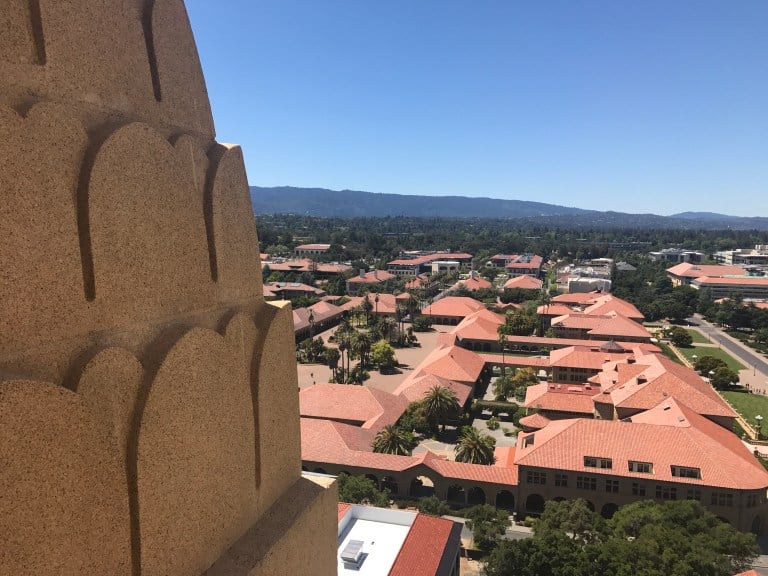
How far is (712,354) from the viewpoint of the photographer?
63250 millimetres

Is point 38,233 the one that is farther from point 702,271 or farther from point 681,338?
point 702,271

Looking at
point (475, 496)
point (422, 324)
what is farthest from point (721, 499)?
point (422, 324)

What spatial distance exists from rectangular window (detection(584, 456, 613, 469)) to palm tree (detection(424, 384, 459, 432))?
11.7 meters

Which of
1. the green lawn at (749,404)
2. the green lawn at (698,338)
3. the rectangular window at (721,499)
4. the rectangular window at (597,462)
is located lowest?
the green lawn at (698,338)

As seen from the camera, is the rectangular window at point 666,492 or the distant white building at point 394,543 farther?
the rectangular window at point 666,492

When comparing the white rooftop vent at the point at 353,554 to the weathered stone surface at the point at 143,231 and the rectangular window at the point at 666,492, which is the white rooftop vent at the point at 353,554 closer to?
the weathered stone surface at the point at 143,231

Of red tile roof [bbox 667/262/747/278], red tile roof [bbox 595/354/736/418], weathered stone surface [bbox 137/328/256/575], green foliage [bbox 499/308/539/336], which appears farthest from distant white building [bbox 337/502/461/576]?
red tile roof [bbox 667/262/747/278]

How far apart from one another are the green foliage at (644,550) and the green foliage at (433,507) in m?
5.38

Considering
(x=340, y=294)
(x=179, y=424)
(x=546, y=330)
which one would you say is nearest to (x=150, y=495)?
(x=179, y=424)

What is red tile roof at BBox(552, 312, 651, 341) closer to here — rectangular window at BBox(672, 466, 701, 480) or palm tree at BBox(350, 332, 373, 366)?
palm tree at BBox(350, 332, 373, 366)

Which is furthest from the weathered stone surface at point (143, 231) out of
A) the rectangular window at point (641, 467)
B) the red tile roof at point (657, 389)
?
the red tile roof at point (657, 389)

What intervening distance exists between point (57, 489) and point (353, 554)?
15.8 metres

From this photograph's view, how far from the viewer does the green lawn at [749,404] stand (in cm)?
4403

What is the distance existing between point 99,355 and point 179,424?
1.09 metres
